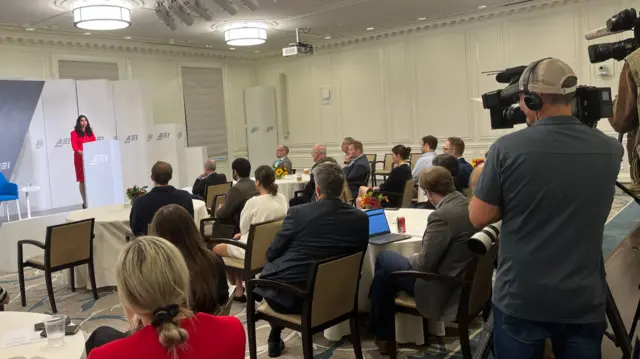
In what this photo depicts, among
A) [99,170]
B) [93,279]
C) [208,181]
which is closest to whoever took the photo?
[93,279]

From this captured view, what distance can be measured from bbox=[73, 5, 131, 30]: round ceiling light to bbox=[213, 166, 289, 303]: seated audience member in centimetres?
447

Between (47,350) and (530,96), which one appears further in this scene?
(47,350)

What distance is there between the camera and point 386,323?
3.43 metres

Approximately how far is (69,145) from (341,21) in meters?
5.44

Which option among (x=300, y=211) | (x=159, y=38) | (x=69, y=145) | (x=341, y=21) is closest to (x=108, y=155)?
(x=69, y=145)

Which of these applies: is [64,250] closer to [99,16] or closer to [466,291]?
[466,291]

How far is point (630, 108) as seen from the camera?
2.08 meters

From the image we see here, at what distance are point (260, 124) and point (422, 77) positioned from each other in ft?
13.6

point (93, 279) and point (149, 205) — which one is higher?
point (149, 205)

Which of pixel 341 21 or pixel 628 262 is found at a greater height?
pixel 341 21

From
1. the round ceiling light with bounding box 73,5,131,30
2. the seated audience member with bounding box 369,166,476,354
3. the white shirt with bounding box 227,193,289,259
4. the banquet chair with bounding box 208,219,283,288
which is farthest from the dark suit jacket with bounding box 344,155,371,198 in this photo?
the seated audience member with bounding box 369,166,476,354

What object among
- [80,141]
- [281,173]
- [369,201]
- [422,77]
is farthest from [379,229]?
[422,77]

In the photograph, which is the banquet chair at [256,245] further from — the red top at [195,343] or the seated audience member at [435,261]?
the red top at [195,343]

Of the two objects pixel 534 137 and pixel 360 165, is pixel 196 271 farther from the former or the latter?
pixel 360 165
